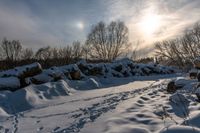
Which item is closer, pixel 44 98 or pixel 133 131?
pixel 133 131

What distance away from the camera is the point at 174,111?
583 cm

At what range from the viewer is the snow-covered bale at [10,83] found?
9203 mm

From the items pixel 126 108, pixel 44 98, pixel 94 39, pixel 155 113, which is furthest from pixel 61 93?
pixel 94 39

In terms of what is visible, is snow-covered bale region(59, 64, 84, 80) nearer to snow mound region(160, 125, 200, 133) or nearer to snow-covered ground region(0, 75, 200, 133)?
snow-covered ground region(0, 75, 200, 133)

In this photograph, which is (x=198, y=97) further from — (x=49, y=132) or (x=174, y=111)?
(x=49, y=132)

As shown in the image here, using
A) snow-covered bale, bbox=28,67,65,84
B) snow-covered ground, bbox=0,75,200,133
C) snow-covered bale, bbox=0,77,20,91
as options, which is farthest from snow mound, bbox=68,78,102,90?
snow-covered bale, bbox=0,77,20,91

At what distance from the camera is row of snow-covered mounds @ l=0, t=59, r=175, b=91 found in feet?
32.8

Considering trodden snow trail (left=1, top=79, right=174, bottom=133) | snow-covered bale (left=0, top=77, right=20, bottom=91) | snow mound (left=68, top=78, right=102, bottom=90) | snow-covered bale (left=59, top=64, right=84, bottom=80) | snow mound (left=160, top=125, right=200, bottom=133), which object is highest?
snow-covered bale (left=59, top=64, right=84, bottom=80)

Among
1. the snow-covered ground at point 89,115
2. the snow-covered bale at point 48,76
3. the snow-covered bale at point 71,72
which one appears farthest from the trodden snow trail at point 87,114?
the snow-covered bale at point 71,72

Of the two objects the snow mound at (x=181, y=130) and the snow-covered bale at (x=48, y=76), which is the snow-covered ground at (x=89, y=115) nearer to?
the snow mound at (x=181, y=130)

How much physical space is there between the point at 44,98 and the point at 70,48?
21640mm

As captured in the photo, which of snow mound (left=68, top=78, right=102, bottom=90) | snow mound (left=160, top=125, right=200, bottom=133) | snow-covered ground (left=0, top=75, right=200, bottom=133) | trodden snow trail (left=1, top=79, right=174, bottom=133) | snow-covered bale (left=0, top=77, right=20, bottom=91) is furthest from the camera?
snow mound (left=68, top=78, right=102, bottom=90)

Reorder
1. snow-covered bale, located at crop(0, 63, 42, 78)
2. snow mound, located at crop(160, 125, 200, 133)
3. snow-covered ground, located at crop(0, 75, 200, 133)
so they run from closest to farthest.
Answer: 1. snow mound, located at crop(160, 125, 200, 133)
2. snow-covered ground, located at crop(0, 75, 200, 133)
3. snow-covered bale, located at crop(0, 63, 42, 78)

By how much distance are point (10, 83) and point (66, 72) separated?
3.67m
